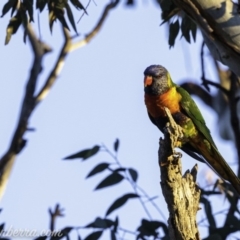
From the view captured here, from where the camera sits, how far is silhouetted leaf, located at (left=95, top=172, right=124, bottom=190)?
4.27m

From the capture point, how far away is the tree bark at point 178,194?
9.82 feet

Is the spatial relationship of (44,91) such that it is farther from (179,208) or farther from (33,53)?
(179,208)

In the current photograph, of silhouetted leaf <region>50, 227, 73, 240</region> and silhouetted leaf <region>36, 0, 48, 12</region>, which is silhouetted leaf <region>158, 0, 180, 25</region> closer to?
silhouetted leaf <region>36, 0, 48, 12</region>

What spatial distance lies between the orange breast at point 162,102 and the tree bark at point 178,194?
32.2 inches

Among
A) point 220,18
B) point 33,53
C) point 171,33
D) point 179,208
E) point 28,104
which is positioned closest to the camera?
point 179,208

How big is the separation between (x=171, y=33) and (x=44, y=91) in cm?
120

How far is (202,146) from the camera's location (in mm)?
3969

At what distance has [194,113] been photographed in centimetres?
392

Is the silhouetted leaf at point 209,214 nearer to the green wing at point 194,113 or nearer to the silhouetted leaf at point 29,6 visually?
the green wing at point 194,113

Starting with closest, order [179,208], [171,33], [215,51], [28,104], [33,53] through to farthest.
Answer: [179,208]
[215,51]
[171,33]
[28,104]
[33,53]

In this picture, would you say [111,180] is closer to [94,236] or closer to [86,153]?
[86,153]

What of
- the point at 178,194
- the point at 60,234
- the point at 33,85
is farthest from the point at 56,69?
the point at 178,194

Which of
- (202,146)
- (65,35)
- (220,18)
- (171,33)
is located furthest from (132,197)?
(65,35)

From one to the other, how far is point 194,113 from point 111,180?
2.13 ft
